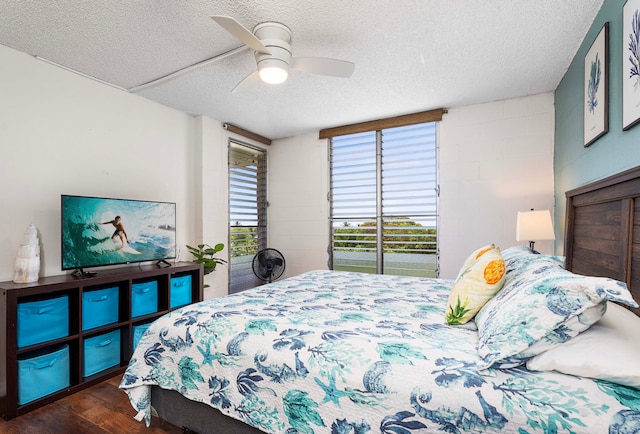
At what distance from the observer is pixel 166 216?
123 inches

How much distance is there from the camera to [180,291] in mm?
3029

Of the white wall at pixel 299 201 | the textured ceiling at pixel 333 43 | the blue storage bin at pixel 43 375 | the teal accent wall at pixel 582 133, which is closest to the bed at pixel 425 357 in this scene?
the teal accent wall at pixel 582 133

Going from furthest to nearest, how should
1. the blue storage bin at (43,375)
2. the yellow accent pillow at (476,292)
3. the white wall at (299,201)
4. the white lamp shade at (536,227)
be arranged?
the white wall at (299,201) < the white lamp shade at (536,227) < the blue storage bin at (43,375) < the yellow accent pillow at (476,292)

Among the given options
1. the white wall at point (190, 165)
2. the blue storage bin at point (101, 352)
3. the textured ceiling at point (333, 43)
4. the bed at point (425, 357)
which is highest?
the textured ceiling at point (333, 43)

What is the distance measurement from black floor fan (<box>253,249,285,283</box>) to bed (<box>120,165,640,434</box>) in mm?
2124

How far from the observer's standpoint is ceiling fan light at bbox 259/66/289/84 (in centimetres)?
198

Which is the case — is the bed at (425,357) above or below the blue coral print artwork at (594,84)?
below

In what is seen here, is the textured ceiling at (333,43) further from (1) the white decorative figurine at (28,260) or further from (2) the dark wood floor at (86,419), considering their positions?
(2) the dark wood floor at (86,419)

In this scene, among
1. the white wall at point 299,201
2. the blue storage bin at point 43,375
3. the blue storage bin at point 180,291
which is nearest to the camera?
the blue storage bin at point 43,375

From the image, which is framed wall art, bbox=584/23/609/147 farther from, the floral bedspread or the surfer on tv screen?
the surfer on tv screen

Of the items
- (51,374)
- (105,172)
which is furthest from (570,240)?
(105,172)

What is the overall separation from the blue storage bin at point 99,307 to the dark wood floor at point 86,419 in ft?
1.56

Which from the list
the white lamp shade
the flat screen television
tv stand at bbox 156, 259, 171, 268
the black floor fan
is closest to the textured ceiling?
the flat screen television

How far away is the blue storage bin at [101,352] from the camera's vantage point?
2.31 metres
